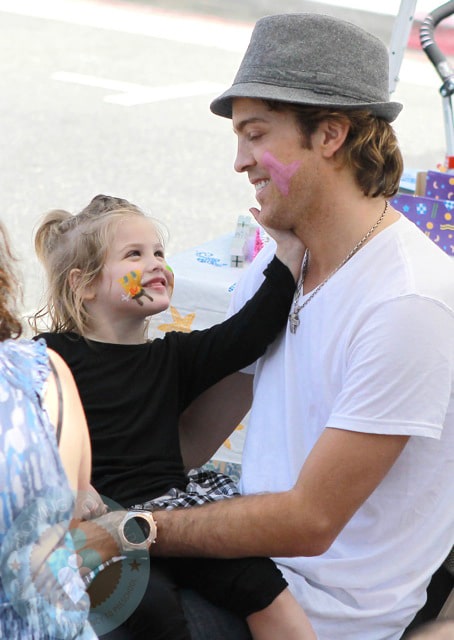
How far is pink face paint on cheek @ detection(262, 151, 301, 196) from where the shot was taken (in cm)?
193

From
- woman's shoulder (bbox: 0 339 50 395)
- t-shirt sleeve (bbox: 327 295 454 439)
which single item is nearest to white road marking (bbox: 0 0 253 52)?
t-shirt sleeve (bbox: 327 295 454 439)

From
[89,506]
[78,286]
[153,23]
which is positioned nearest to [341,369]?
[89,506]

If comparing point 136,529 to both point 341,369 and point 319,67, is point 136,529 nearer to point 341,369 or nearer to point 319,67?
point 341,369

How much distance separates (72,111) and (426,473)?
20.6 ft

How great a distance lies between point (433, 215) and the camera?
2939 mm

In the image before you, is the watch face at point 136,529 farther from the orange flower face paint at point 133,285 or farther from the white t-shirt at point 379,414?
the orange flower face paint at point 133,285

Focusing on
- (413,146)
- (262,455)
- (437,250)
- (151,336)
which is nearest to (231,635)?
(262,455)

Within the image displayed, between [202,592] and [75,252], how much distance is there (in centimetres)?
83

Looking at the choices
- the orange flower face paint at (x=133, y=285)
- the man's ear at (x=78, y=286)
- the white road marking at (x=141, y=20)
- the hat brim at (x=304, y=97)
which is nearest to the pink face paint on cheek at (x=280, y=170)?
the hat brim at (x=304, y=97)

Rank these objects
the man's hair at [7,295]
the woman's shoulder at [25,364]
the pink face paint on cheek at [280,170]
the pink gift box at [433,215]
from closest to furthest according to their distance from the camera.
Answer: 1. the woman's shoulder at [25,364]
2. the man's hair at [7,295]
3. the pink face paint on cheek at [280,170]
4. the pink gift box at [433,215]

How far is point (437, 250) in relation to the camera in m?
1.89

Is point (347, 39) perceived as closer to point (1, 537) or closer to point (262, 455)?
point (262, 455)

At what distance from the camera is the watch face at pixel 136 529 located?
1.78 metres

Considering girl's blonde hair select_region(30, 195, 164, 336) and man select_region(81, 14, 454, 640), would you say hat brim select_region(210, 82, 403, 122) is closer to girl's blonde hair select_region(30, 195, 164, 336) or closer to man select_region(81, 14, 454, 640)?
man select_region(81, 14, 454, 640)
